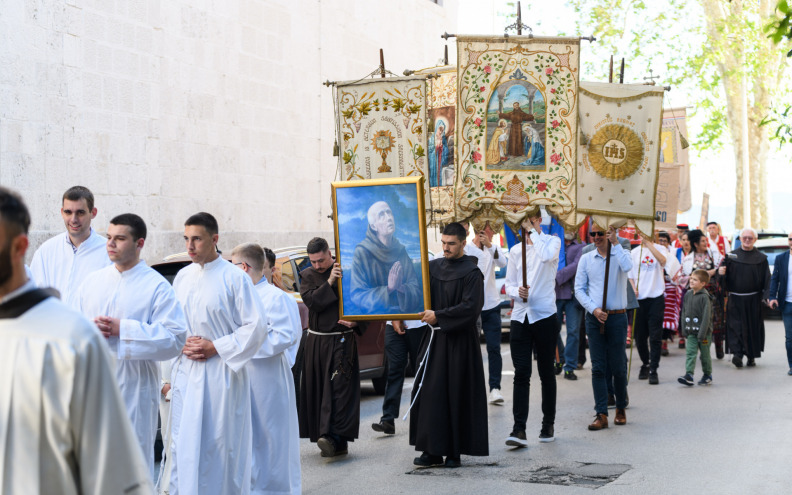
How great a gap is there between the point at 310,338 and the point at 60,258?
120 inches

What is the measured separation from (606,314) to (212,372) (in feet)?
16.8

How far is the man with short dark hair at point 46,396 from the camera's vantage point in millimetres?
2785

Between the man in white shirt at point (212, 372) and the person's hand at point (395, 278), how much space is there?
92.1 inches

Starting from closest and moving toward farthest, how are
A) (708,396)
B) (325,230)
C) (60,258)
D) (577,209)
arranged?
(60,258), (577,209), (708,396), (325,230)

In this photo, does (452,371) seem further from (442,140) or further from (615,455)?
(442,140)

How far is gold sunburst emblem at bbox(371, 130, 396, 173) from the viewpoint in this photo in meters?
10.7

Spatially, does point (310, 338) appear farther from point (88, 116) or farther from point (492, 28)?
point (492, 28)

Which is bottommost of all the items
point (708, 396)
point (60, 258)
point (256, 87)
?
point (708, 396)

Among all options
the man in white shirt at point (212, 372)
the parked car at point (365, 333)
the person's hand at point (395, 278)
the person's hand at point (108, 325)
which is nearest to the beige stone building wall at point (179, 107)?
the parked car at point (365, 333)

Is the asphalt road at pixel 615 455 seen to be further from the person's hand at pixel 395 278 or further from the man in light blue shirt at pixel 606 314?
the person's hand at pixel 395 278

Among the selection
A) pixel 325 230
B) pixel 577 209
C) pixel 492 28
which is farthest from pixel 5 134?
pixel 492 28

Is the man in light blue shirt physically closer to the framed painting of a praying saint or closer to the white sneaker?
the white sneaker

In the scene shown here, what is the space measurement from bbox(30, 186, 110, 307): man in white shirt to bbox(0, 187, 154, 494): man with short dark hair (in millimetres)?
4367

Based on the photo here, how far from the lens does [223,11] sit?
1828cm
